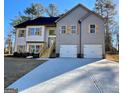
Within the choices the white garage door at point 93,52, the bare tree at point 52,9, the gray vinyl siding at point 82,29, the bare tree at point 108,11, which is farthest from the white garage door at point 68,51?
the bare tree at point 108,11

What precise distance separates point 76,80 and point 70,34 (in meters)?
4.25

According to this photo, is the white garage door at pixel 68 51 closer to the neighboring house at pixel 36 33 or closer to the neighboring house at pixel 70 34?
the neighboring house at pixel 70 34

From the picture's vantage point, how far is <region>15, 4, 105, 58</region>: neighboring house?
5391mm

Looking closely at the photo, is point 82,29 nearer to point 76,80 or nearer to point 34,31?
point 34,31

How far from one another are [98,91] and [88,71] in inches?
44.3

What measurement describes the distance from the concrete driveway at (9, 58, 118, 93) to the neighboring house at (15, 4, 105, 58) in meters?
0.59

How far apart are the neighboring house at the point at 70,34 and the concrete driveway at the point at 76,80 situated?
591 millimetres

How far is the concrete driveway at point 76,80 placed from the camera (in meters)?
2.74

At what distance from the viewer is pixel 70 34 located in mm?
7379

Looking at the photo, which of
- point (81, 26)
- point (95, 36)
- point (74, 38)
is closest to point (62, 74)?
point (95, 36)

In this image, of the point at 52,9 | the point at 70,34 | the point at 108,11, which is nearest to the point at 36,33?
the point at 70,34

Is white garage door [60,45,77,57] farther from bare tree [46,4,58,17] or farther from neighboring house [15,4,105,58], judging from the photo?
bare tree [46,4,58,17]
